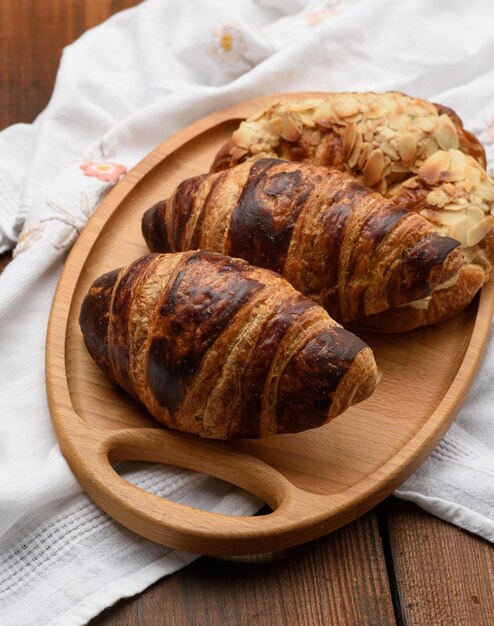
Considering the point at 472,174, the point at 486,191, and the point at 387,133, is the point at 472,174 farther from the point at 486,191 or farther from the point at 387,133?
the point at 387,133

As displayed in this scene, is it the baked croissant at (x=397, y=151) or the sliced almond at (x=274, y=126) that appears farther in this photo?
the sliced almond at (x=274, y=126)

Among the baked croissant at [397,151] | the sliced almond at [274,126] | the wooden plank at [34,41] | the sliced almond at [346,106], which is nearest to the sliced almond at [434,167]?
the baked croissant at [397,151]

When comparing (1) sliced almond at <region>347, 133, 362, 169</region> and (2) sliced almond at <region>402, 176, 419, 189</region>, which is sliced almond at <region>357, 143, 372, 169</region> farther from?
(2) sliced almond at <region>402, 176, 419, 189</region>

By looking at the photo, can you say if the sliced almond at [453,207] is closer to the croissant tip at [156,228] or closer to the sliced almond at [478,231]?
the sliced almond at [478,231]

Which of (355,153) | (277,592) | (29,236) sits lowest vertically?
(277,592)

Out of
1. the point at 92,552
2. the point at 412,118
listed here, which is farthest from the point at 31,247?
the point at 412,118

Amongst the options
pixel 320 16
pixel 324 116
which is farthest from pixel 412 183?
pixel 320 16

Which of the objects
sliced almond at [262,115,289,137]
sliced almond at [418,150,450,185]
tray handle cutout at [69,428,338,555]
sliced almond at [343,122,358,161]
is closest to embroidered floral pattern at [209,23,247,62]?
sliced almond at [262,115,289,137]
